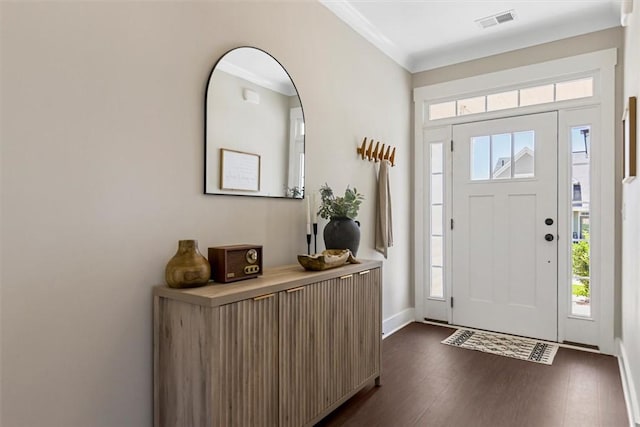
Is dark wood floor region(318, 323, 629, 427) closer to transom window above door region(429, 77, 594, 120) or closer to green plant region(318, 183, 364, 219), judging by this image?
green plant region(318, 183, 364, 219)

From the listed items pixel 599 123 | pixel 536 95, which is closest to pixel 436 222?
pixel 536 95

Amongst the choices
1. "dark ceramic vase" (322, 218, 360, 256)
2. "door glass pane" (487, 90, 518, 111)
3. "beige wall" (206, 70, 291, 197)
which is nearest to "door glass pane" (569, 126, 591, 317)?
"door glass pane" (487, 90, 518, 111)

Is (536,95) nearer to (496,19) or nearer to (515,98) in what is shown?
(515,98)

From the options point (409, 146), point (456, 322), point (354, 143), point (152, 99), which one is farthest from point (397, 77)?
point (152, 99)

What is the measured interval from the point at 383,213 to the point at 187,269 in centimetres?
204

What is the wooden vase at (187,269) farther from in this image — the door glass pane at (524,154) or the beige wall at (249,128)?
the door glass pane at (524,154)

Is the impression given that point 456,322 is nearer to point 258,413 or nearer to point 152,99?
point 258,413

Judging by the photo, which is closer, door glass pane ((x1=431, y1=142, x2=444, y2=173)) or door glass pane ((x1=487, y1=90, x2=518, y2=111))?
door glass pane ((x1=487, y1=90, x2=518, y2=111))

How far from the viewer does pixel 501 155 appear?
362cm

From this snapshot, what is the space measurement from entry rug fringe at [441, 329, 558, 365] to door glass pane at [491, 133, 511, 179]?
144 cm

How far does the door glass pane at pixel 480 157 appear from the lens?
3684 mm

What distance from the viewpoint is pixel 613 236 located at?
3104 millimetres

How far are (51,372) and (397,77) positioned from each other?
11.5 feet

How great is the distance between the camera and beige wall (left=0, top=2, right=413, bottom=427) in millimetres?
1346
